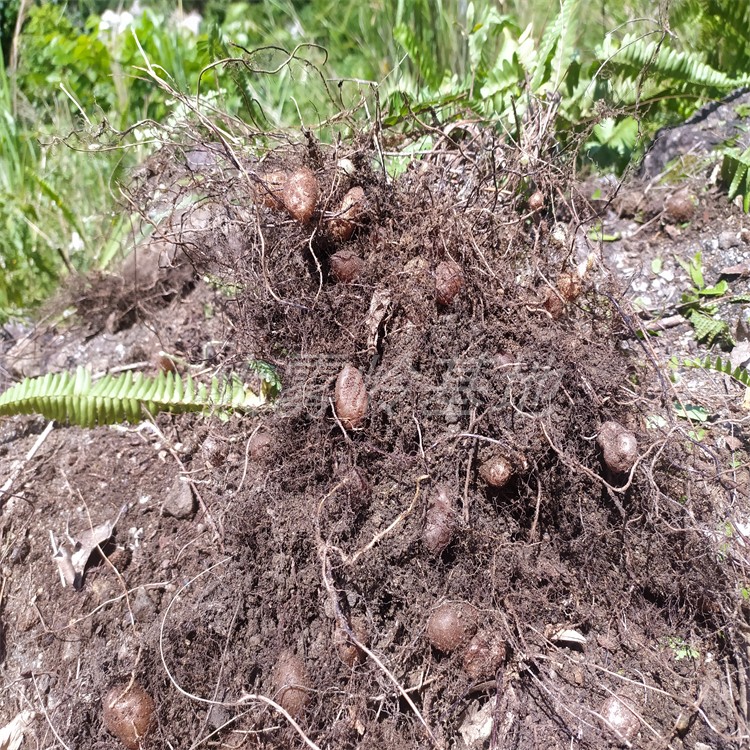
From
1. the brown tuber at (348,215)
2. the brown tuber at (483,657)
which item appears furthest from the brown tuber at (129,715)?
the brown tuber at (348,215)

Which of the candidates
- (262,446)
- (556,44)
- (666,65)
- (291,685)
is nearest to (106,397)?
(262,446)

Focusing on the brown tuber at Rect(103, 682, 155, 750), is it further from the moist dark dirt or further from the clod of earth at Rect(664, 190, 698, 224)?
the clod of earth at Rect(664, 190, 698, 224)

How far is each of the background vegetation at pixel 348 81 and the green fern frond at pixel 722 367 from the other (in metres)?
0.67

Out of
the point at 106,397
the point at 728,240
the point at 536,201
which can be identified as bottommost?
the point at 106,397

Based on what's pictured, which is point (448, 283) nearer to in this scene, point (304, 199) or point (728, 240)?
point (304, 199)

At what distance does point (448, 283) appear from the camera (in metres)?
1.58

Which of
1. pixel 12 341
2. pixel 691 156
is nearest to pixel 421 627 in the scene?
pixel 691 156

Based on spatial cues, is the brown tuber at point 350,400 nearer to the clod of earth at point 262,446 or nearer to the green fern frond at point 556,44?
the clod of earth at point 262,446

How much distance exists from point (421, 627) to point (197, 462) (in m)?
0.79

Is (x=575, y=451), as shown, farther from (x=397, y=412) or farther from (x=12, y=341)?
(x=12, y=341)

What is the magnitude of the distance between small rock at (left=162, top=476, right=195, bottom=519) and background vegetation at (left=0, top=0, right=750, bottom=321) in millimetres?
864

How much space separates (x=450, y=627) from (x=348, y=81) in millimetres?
2152

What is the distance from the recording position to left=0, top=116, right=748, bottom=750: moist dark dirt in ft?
4.57

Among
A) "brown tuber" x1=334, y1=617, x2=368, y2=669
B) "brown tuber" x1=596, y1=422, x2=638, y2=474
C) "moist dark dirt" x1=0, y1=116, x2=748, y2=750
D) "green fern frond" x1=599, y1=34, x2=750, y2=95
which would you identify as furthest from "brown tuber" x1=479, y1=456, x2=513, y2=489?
"green fern frond" x1=599, y1=34, x2=750, y2=95
